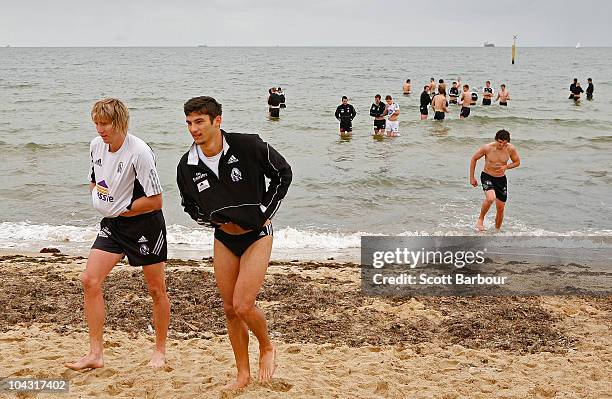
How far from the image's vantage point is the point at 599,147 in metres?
21.9

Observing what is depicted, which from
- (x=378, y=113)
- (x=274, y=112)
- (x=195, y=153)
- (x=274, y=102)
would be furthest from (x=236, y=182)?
(x=274, y=112)

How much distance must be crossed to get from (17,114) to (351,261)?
2714 centimetres

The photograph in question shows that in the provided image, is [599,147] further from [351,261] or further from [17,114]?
[17,114]

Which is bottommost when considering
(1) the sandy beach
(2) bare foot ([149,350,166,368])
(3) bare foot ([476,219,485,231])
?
(3) bare foot ([476,219,485,231])

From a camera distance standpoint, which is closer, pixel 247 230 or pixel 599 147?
pixel 247 230

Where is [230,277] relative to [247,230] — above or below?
below

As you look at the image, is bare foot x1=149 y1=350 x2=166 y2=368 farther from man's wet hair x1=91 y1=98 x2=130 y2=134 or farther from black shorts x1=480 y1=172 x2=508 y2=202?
black shorts x1=480 y1=172 x2=508 y2=202

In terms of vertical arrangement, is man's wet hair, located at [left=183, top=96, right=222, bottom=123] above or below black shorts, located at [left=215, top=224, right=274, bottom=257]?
above

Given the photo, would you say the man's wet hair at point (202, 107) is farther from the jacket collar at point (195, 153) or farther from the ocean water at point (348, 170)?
the ocean water at point (348, 170)

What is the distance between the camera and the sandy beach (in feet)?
14.4

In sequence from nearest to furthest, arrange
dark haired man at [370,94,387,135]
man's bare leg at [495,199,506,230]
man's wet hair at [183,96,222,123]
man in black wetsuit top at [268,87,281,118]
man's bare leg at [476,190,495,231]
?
man's wet hair at [183,96,222,123] → man's bare leg at [476,190,495,231] → man's bare leg at [495,199,506,230] → dark haired man at [370,94,387,135] → man in black wetsuit top at [268,87,281,118]

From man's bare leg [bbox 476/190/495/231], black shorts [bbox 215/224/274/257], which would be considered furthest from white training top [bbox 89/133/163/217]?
man's bare leg [bbox 476/190/495/231]

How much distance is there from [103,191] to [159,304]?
87 centimetres

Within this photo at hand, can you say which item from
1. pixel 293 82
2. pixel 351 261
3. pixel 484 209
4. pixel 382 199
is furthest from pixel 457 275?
pixel 293 82
